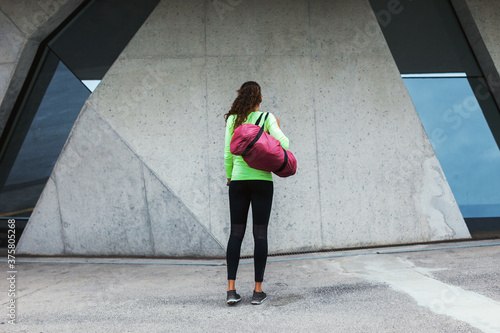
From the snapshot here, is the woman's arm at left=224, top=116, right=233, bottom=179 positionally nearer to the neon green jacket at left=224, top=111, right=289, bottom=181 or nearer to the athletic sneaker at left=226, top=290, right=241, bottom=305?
the neon green jacket at left=224, top=111, right=289, bottom=181

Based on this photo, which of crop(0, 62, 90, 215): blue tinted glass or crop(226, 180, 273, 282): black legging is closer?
crop(226, 180, 273, 282): black legging

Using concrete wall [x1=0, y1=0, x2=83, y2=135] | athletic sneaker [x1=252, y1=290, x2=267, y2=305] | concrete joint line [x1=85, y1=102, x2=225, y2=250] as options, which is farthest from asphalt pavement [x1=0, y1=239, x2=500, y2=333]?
concrete wall [x1=0, y1=0, x2=83, y2=135]

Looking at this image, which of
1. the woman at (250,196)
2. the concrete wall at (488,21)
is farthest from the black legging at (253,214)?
the concrete wall at (488,21)

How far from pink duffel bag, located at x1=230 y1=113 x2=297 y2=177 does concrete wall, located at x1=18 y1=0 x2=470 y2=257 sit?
247 centimetres

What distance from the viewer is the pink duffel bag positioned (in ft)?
11.0

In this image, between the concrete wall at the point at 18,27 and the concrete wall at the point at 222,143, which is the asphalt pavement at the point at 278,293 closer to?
the concrete wall at the point at 222,143

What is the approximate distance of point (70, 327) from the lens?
3.11m

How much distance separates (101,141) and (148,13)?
1.96 meters

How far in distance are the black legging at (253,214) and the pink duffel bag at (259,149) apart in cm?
18

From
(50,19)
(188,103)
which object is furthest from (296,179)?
(50,19)

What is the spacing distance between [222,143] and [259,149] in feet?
8.61

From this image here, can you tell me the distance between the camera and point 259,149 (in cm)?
332

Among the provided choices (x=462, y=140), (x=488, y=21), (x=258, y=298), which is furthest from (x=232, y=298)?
(x=488, y=21)

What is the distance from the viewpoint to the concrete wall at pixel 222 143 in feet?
19.2
